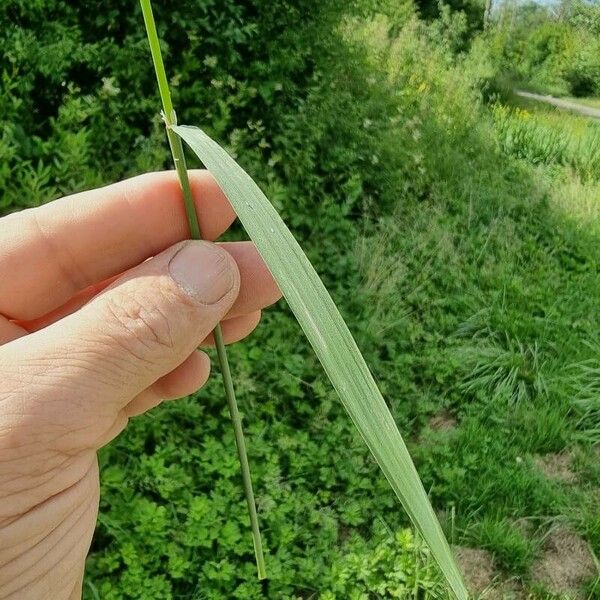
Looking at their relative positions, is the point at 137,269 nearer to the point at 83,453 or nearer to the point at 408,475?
the point at 83,453

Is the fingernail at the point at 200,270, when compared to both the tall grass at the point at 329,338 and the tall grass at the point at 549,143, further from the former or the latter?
the tall grass at the point at 549,143

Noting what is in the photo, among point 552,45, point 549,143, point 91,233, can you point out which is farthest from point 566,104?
point 91,233

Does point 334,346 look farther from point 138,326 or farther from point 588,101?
point 588,101

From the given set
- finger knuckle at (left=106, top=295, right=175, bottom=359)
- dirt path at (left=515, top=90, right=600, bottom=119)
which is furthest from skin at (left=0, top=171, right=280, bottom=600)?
dirt path at (left=515, top=90, right=600, bottom=119)

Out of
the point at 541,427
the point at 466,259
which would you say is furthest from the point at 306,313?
the point at 466,259

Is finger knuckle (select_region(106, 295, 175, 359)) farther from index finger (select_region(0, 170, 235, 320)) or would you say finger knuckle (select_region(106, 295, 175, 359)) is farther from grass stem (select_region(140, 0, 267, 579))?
index finger (select_region(0, 170, 235, 320))

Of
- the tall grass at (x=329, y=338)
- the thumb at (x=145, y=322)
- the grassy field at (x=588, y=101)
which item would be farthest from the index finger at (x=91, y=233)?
the grassy field at (x=588, y=101)
